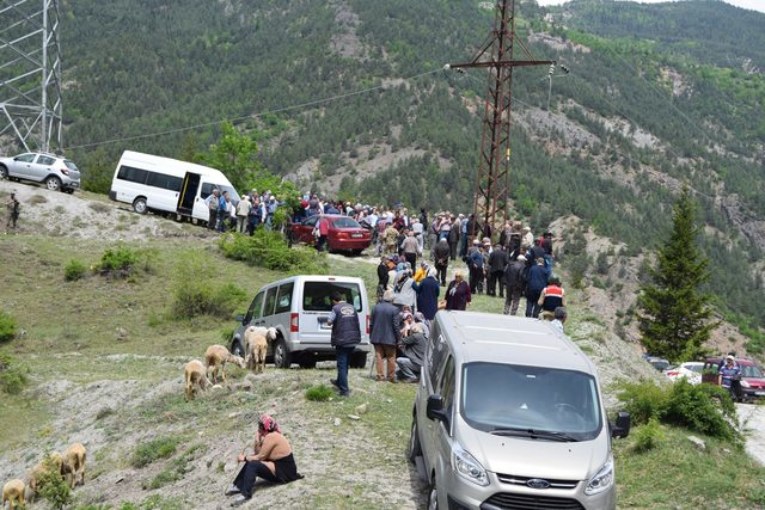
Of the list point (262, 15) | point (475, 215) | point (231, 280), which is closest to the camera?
point (231, 280)

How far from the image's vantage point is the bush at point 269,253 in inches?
1348

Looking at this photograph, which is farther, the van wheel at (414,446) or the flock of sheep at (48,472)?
the flock of sheep at (48,472)

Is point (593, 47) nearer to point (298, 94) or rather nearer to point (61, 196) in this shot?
point (298, 94)

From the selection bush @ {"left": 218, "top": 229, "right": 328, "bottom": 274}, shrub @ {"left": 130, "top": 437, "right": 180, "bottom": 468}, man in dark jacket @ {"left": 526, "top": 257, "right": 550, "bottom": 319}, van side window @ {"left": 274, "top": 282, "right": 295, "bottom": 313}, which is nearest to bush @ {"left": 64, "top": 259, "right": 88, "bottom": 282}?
bush @ {"left": 218, "top": 229, "right": 328, "bottom": 274}

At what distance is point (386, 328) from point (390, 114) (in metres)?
101

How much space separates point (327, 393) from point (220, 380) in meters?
3.26

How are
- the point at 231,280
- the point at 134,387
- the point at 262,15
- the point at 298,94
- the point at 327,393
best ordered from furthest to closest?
the point at 262,15, the point at 298,94, the point at 231,280, the point at 134,387, the point at 327,393

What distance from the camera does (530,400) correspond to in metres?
10.2

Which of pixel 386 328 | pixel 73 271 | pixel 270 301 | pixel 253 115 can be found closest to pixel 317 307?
pixel 270 301

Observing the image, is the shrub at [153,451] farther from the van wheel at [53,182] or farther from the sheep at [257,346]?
the van wheel at [53,182]

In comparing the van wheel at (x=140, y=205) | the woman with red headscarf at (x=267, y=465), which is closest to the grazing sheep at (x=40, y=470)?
the woman with red headscarf at (x=267, y=465)

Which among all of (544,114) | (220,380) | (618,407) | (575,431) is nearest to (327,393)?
(220,380)

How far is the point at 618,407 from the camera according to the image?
15992 millimetres

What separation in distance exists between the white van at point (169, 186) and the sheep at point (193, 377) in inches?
900
